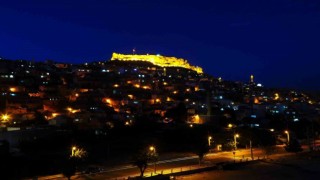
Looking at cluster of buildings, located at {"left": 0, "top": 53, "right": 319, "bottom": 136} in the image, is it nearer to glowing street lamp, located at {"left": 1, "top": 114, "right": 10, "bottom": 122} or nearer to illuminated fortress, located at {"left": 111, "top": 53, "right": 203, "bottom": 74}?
glowing street lamp, located at {"left": 1, "top": 114, "right": 10, "bottom": 122}

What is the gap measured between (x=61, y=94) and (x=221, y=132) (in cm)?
2567

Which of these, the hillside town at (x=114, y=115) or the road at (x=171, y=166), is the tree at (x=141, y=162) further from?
the hillside town at (x=114, y=115)

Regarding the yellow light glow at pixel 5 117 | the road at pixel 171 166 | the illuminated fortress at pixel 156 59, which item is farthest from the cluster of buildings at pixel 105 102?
the illuminated fortress at pixel 156 59

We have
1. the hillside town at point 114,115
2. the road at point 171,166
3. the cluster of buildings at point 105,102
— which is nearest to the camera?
the road at point 171,166

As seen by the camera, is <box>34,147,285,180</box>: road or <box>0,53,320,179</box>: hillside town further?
<box>0,53,320,179</box>: hillside town

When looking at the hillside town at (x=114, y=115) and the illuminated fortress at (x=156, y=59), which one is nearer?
the hillside town at (x=114, y=115)

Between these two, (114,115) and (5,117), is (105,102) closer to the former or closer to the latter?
(114,115)

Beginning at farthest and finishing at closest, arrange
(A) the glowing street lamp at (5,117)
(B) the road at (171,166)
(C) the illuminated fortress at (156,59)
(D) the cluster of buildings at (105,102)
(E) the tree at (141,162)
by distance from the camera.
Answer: (C) the illuminated fortress at (156,59), (D) the cluster of buildings at (105,102), (A) the glowing street lamp at (5,117), (B) the road at (171,166), (E) the tree at (141,162)

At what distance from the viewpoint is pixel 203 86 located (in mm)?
105688

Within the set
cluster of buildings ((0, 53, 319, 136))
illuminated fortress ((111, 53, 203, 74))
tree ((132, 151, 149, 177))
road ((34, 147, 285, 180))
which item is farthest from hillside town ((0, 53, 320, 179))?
illuminated fortress ((111, 53, 203, 74))

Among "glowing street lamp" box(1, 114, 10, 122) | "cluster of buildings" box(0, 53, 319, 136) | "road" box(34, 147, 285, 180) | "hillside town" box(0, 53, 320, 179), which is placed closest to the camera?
"road" box(34, 147, 285, 180)

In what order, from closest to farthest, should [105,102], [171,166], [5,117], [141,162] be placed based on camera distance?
[141,162]
[171,166]
[5,117]
[105,102]

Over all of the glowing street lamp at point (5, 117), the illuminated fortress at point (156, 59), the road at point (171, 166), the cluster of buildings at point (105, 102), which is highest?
the illuminated fortress at point (156, 59)

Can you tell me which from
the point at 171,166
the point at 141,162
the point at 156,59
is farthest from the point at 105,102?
the point at 156,59
